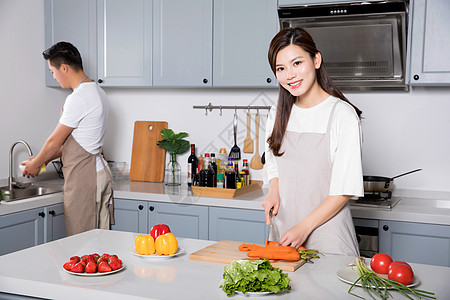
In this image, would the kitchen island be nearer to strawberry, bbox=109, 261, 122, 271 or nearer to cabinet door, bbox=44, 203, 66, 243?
strawberry, bbox=109, 261, 122, 271

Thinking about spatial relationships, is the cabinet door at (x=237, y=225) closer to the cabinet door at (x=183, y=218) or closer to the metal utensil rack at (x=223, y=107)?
the cabinet door at (x=183, y=218)

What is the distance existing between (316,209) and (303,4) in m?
1.62

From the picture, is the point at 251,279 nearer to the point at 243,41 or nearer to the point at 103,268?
the point at 103,268

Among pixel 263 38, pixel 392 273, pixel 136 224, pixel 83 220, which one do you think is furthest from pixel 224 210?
pixel 392 273

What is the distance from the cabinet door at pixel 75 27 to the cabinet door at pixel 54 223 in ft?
3.39

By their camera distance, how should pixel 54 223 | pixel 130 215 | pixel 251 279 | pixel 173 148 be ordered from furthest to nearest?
pixel 173 148, pixel 130 215, pixel 54 223, pixel 251 279

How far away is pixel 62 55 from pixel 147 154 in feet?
3.44

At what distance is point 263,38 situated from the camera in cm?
Result: 321

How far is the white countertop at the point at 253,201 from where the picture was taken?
270 centimetres

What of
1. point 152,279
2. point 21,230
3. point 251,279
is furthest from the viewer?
point 21,230

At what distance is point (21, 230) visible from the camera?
2.98m

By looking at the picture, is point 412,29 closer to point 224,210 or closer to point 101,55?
point 224,210

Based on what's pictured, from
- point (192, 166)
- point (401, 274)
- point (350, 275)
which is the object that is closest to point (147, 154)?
point (192, 166)

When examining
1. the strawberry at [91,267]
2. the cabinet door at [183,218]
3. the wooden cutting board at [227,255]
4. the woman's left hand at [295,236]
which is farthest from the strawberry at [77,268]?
the cabinet door at [183,218]
